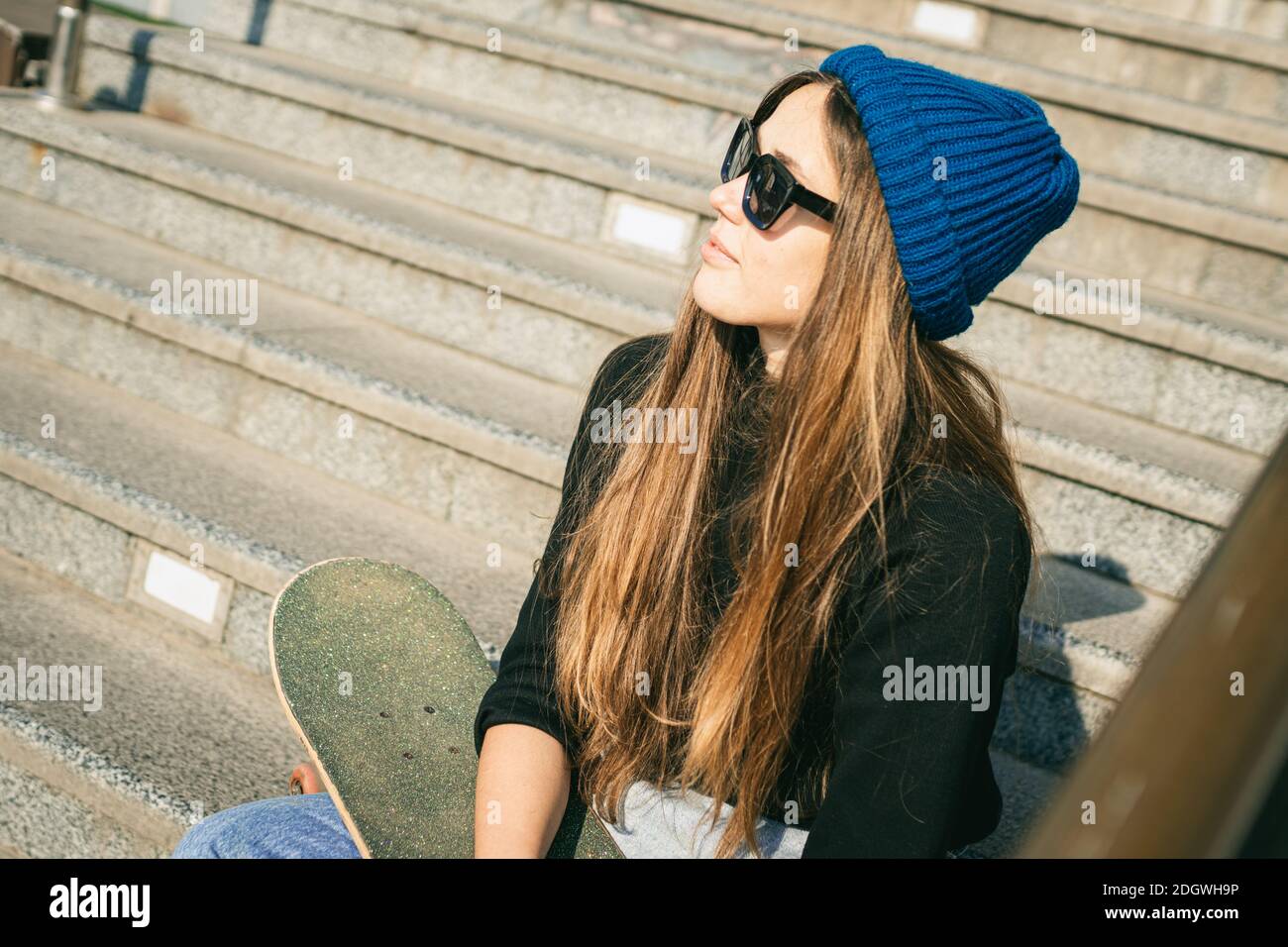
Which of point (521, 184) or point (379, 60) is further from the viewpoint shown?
point (379, 60)

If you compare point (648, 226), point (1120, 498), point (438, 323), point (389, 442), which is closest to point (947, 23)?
point (648, 226)

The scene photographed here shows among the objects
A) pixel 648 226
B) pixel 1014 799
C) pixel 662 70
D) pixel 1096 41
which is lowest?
pixel 1014 799

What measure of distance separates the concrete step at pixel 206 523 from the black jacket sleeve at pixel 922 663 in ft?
2.94

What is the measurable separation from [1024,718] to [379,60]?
3.23m

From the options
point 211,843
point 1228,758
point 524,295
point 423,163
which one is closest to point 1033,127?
point 1228,758

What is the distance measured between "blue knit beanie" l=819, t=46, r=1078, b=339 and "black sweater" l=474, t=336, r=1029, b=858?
0.25 meters

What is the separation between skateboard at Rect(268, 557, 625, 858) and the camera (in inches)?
54.9

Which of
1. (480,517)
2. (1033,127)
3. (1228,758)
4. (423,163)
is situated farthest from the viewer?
(423,163)

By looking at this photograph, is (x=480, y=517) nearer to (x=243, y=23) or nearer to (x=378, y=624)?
(x=378, y=624)

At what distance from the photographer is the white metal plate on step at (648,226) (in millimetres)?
3172

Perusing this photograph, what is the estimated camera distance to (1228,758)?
2.13ft

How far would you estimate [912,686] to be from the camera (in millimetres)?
1262

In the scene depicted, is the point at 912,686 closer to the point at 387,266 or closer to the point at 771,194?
the point at 771,194

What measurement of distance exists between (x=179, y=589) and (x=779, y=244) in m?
1.47
